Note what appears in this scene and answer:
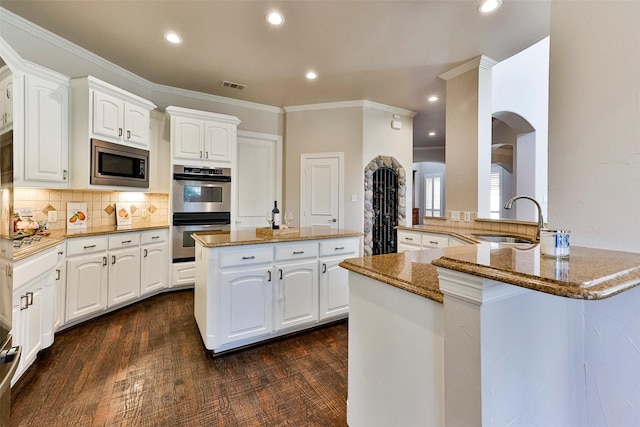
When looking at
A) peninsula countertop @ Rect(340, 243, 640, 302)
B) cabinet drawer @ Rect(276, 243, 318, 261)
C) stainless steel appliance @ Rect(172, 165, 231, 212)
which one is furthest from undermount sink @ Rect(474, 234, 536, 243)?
stainless steel appliance @ Rect(172, 165, 231, 212)

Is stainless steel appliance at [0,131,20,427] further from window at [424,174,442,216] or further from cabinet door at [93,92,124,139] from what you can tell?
window at [424,174,442,216]

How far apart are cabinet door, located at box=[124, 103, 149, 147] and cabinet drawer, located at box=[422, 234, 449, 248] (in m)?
3.43

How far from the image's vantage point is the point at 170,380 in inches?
71.4

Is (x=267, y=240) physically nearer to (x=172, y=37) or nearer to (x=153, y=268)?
(x=153, y=268)

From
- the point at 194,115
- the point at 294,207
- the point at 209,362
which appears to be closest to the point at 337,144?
the point at 294,207

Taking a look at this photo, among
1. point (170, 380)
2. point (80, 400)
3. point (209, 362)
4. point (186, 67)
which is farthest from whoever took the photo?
point (186, 67)

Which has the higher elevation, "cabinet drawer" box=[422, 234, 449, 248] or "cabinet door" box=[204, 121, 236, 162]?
"cabinet door" box=[204, 121, 236, 162]

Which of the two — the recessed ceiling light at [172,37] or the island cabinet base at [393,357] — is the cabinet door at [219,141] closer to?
the recessed ceiling light at [172,37]

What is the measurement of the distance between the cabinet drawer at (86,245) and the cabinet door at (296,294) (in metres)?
1.84

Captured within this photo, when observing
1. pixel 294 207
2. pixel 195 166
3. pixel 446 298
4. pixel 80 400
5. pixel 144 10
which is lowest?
pixel 80 400

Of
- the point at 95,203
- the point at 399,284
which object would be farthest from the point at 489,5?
the point at 95,203

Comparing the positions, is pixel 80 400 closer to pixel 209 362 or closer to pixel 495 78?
pixel 209 362

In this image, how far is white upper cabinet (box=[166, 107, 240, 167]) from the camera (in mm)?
3436

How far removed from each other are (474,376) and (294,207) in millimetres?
3984
